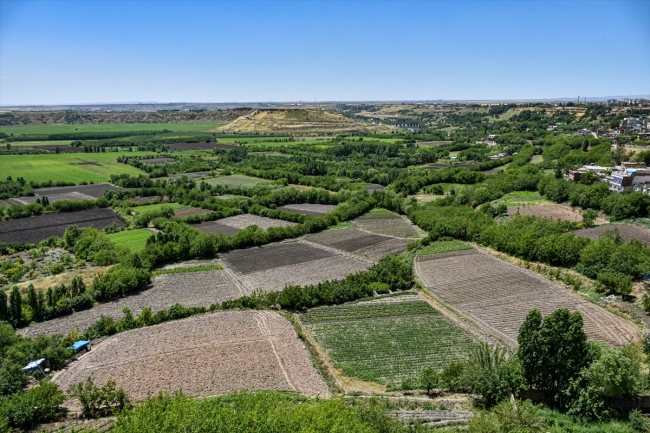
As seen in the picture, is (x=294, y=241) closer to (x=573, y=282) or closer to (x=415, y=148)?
(x=573, y=282)

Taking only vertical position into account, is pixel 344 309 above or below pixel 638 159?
below

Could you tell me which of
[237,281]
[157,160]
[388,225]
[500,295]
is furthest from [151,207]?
[500,295]

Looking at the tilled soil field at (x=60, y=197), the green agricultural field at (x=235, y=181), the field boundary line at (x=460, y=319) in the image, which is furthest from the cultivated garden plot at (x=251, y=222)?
the tilled soil field at (x=60, y=197)

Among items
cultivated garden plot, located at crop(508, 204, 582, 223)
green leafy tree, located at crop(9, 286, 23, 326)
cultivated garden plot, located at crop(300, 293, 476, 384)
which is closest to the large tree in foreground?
cultivated garden plot, located at crop(300, 293, 476, 384)

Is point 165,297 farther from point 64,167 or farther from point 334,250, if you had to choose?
point 64,167

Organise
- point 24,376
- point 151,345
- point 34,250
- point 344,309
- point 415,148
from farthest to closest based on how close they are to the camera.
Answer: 1. point 415,148
2. point 34,250
3. point 344,309
4. point 151,345
5. point 24,376

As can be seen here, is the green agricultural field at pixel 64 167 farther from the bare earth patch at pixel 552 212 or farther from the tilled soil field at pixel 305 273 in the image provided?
the bare earth patch at pixel 552 212

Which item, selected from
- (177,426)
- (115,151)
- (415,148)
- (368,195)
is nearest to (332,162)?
(415,148)
